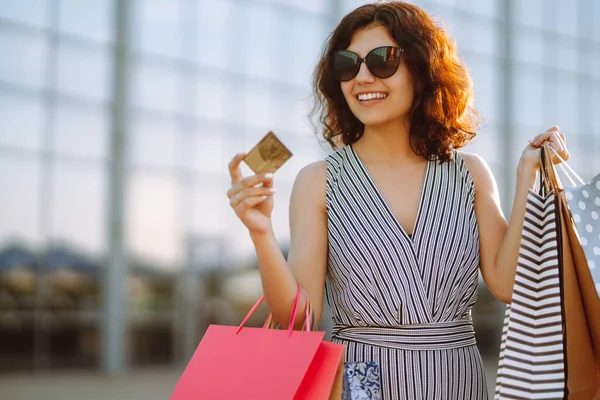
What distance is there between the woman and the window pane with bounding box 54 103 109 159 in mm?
13235

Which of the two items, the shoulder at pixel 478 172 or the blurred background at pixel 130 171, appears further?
the blurred background at pixel 130 171

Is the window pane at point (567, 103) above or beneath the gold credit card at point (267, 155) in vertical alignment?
above

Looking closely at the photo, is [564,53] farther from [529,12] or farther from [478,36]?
[478,36]

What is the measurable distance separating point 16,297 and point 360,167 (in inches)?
522

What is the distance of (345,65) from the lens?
231 cm

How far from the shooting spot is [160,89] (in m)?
16.1

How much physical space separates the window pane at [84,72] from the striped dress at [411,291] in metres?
13.6

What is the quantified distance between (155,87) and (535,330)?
14755 mm

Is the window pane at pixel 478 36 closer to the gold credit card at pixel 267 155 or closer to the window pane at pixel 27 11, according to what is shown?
the window pane at pixel 27 11

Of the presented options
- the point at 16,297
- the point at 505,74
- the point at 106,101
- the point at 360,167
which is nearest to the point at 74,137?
the point at 106,101

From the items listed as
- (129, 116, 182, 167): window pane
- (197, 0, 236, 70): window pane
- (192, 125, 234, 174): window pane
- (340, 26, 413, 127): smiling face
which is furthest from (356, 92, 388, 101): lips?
(197, 0, 236, 70): window pane

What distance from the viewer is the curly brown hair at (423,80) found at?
2320 mm

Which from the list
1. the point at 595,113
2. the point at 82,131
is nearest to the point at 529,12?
the point at 595,113

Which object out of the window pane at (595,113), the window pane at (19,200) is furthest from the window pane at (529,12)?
the window pane at (19,200)
